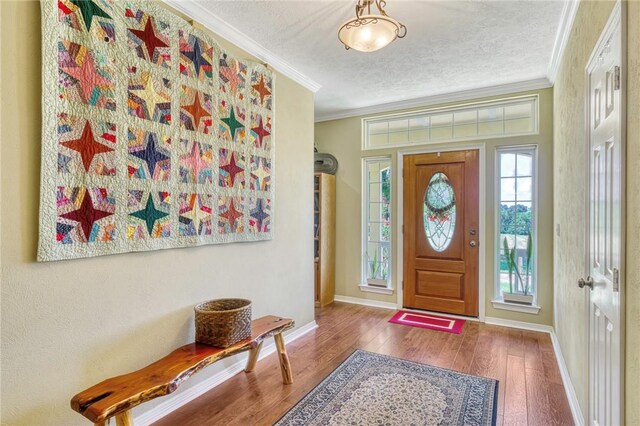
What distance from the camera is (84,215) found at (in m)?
1.66

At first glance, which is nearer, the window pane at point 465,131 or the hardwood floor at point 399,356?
the hardwood floor at point 399,356

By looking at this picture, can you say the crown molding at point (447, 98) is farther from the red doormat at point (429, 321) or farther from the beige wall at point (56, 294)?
the beige wall at point (56, 294)

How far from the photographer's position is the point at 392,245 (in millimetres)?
4316

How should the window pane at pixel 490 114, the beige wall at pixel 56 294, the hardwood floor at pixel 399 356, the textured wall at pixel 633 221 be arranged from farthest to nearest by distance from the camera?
the window pane at pixel 490 114 → the hardwood floor at pixel 399 356 → the beige wall at pixel 56 294 → the textured wall at pixel 633 221

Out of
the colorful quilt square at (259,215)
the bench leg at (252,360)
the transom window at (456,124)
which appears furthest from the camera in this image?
the transom window at (456,124)

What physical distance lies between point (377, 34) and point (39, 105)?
73.1 inches

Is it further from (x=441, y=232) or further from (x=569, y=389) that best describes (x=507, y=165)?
(x=569, y=389)

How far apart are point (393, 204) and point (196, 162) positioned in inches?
109

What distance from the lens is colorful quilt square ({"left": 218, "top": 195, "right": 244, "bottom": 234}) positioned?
2.43 m

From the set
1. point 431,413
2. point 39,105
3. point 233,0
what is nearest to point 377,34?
point 233,0

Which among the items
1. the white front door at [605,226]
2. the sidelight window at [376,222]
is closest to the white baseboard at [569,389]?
the white front door at [605,226]

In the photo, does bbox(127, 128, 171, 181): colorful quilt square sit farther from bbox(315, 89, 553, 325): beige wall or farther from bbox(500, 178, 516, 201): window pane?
bbox(500, 178, 516, 201): window pane

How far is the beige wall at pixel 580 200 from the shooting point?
109cm

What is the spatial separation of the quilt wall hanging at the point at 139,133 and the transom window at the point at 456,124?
2.24 m
